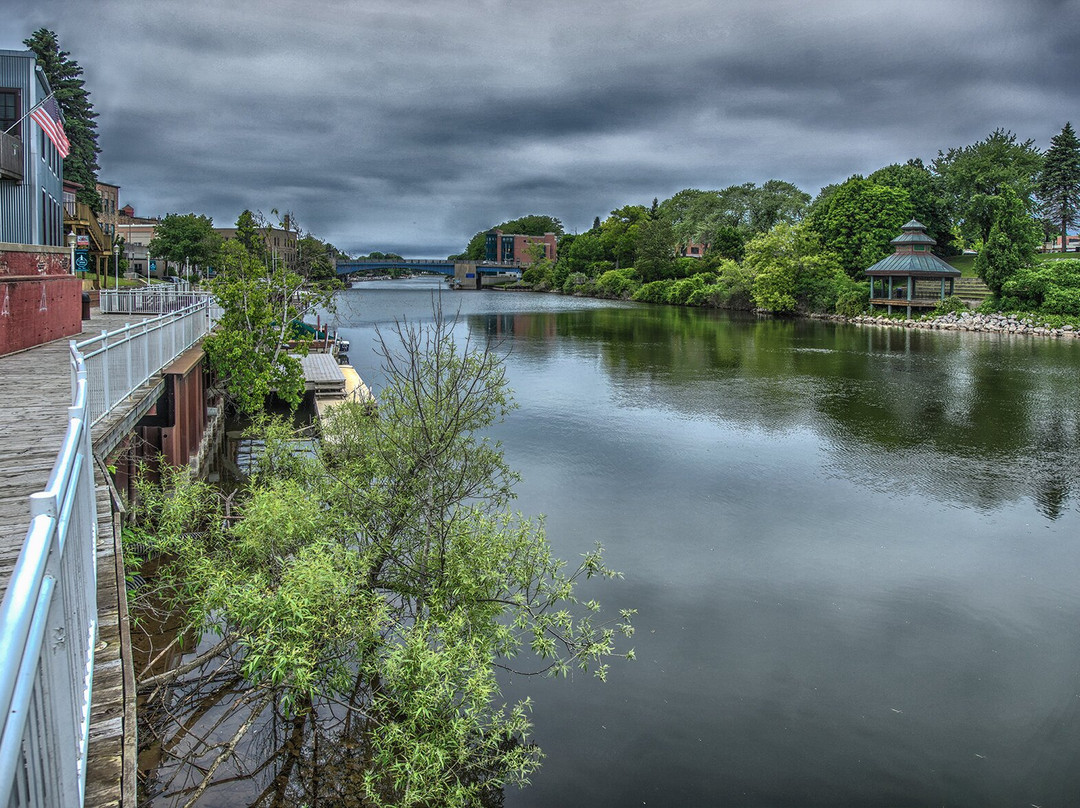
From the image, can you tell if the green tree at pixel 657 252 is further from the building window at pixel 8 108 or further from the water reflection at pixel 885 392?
the building window at pixel 8 108

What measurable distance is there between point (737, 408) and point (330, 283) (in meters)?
15.0

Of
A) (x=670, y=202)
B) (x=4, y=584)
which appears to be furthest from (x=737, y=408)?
(x=670, y=202)

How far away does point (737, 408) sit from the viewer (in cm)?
3116

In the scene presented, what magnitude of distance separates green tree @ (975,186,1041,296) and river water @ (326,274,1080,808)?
3452cm

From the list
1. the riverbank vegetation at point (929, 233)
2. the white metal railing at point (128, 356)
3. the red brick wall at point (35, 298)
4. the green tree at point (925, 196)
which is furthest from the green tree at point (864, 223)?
the red brick wall at point (35, 298)

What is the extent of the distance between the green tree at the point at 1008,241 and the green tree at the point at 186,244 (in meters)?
64.7

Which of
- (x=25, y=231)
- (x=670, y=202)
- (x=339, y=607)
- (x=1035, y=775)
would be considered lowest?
(x=1035, y=775)

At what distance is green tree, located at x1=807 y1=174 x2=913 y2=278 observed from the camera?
78688mm

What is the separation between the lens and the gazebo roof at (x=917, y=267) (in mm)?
68188

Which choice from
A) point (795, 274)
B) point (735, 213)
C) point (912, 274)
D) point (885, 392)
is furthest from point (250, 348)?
point (735, 213)

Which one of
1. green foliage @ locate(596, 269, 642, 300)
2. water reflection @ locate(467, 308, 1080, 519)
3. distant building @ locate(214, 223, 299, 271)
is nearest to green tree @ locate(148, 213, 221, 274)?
distant building @ locate(214, 223, 299, 271)

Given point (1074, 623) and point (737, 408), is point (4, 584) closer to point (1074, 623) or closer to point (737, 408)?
point (1074, 623)

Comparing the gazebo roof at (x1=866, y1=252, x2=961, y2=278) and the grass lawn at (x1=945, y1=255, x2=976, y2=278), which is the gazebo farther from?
the grass lawn at (x1=945, y1=255, x2=976, y2=278)

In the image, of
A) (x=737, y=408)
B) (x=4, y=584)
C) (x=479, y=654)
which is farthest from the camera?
(x=737, y=408)
